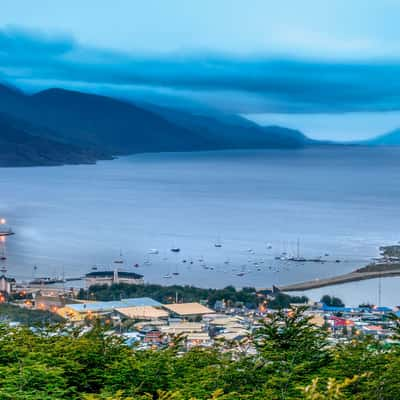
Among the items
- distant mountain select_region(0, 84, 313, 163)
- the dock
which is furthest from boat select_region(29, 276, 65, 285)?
distant mountain select_region(0, 84, 313, 163)

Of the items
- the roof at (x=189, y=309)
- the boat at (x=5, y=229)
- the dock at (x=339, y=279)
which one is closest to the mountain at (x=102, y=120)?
the boat at (x=5, y=229)

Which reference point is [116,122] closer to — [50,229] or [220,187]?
[220,187]

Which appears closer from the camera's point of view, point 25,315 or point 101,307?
point 25,315

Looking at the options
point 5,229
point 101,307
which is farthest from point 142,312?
point 5,229

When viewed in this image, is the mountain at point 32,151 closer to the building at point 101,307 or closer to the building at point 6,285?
the building at point 6,285

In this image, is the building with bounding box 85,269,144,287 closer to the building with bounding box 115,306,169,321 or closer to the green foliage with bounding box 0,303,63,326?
the building with bounding box 115,306,169,321

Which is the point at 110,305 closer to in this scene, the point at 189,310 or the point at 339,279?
the point at 189,310
